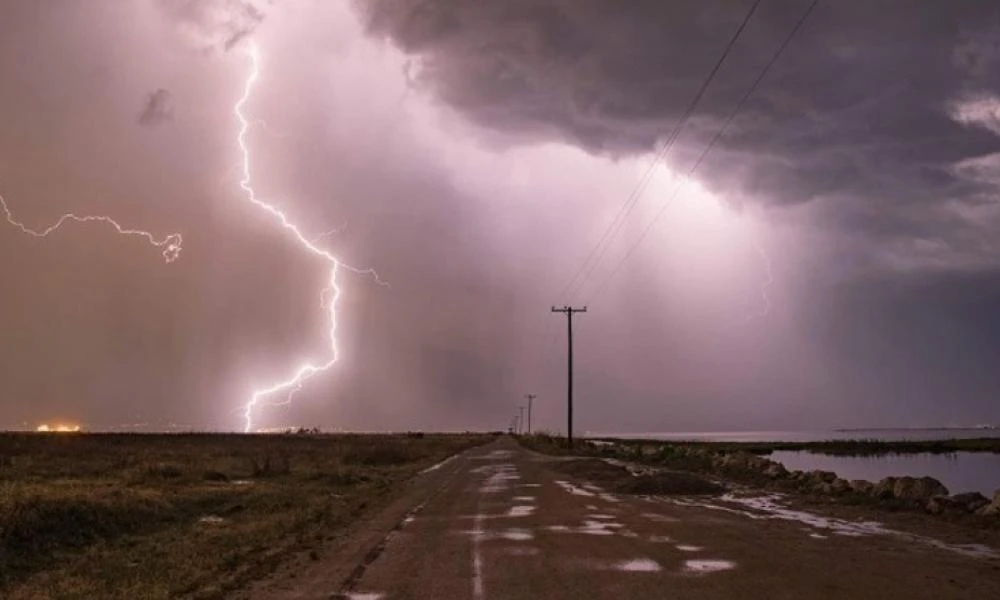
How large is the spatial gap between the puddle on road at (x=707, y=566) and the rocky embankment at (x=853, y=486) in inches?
368

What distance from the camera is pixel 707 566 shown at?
12.9m

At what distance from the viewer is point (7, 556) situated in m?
15.5

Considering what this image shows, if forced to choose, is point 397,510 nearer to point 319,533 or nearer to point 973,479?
point 319,533

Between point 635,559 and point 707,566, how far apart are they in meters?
1.25

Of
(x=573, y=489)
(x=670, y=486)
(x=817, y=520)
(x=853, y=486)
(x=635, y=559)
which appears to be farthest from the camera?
(x=573, y=489)

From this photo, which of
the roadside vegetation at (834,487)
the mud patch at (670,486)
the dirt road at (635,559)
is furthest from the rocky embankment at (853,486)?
the mud patch at (670,486)

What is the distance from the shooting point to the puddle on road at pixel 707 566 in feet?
41.2

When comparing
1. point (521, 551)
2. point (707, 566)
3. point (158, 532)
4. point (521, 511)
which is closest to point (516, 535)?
point (521, 551)

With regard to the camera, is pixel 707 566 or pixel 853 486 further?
pixel 853 486

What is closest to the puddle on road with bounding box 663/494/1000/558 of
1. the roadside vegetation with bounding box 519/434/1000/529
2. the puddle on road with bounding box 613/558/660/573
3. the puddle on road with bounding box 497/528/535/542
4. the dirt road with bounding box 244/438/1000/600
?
the dirt road with bounding box 244/438/1000/600

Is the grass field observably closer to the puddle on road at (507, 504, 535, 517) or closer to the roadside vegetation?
the puddle on road at (507, 504, 535, 517)

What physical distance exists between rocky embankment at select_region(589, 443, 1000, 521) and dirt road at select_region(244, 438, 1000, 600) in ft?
9.63

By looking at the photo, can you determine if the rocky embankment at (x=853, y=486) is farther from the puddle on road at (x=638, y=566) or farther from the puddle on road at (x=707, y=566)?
the puddle on road at (x=638, y=566)

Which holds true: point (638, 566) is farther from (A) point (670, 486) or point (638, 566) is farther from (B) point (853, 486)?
(B) point (853, 486)
